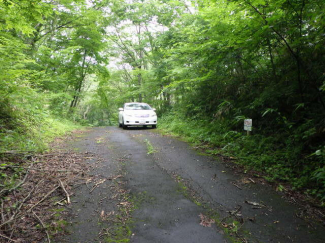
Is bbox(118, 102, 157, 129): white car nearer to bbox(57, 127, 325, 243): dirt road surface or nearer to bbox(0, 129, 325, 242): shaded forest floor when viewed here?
bbox(0, 129, 325, 242): shaded forest floor

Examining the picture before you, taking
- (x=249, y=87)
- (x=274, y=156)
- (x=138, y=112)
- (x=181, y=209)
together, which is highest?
(x=249, y=87)

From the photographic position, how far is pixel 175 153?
5.41m

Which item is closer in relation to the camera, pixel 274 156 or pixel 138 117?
pixel 274 156

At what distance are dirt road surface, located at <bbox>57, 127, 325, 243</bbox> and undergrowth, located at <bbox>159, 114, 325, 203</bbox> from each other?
49 centimetres

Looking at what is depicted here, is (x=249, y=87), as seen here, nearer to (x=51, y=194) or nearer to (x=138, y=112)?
(x=138, y=112)

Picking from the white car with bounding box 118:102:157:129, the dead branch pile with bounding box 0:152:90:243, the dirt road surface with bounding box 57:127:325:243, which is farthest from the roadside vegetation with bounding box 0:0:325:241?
the white car with bounding box 118:102:157:129

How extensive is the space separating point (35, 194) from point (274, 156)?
4.68m

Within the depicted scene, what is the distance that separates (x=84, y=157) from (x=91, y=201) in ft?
7.73

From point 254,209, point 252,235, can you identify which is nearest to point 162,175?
point 254,209

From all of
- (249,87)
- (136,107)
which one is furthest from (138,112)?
(249,87)

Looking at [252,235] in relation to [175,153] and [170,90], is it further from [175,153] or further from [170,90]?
[170,90]

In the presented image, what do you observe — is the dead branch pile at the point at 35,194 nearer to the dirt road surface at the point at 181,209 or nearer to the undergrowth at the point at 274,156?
the dirt road surface at the point at 181,209

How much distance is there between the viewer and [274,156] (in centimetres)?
415

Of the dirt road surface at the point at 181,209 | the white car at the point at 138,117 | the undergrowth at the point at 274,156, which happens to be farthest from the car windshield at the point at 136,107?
the dirt road surface at the point at 181,209
